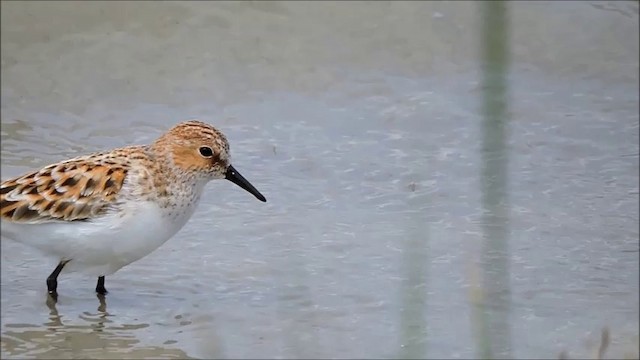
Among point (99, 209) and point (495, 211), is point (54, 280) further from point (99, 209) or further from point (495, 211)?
point (495, 211)

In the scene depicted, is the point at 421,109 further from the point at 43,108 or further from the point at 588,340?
the point at 588,340

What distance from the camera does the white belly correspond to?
7.01m

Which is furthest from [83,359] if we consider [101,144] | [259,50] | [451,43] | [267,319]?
[451,43]

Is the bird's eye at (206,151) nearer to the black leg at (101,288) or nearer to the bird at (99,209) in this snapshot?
the bird at (99,209)

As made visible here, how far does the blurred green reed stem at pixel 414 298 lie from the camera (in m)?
6.21

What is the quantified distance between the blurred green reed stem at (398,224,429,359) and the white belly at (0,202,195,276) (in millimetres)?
1281

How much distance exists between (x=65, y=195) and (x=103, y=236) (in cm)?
31

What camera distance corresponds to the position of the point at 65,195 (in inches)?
280

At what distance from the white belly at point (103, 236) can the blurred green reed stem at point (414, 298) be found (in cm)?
128

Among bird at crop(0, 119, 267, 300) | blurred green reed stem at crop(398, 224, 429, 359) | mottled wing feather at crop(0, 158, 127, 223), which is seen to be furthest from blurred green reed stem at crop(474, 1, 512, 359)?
mottled wing feather at crop(0, 158, 127, 223)

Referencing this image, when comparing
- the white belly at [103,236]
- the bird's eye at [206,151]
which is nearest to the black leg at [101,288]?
the white belly at [103,236]

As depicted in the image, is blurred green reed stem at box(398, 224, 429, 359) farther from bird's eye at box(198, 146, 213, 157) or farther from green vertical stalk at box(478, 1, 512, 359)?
bird's eye at box(198, 146, 213, 157)

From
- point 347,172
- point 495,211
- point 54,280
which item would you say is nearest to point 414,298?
point 495,211

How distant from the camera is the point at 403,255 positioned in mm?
7879
